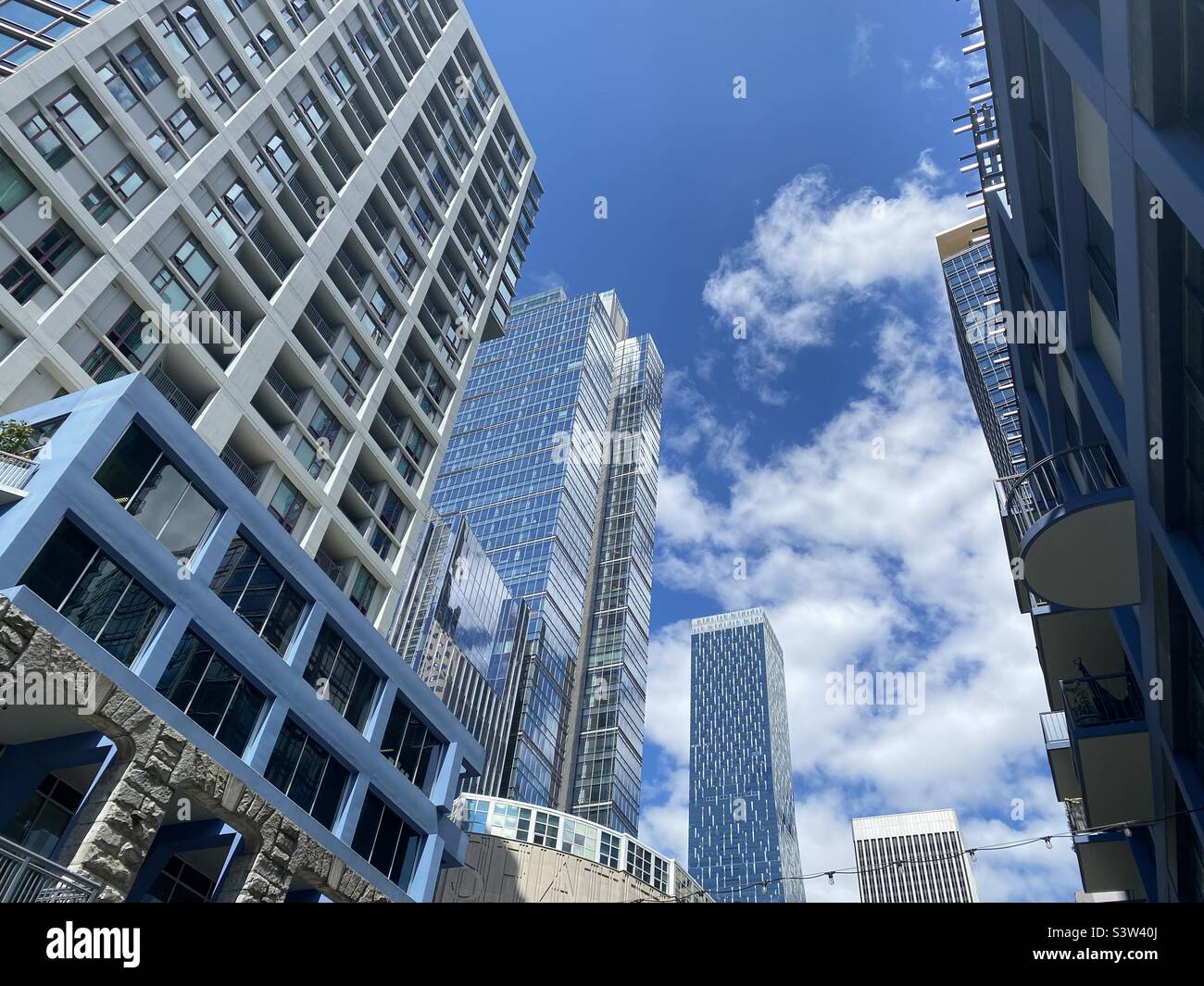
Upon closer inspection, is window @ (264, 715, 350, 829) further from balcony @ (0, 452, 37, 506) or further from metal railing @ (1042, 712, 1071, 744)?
metal railing @ (1042, 712, 1071, 744)

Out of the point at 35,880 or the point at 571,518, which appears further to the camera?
the point at 571,518

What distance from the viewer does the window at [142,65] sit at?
90.4 ft

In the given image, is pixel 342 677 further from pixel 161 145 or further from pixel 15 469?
pixel 161 145

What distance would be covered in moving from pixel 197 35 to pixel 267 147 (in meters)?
4.36

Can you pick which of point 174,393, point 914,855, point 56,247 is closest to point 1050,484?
point 174,393

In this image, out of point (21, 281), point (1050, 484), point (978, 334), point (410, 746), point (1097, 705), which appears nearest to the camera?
point (1050, 484)

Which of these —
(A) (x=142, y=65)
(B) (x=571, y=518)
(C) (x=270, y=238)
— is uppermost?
(B) (x=571, y=518)

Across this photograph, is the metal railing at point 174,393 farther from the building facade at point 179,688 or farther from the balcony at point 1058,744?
the balcony at point 1058,744

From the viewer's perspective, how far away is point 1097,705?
54.3ft

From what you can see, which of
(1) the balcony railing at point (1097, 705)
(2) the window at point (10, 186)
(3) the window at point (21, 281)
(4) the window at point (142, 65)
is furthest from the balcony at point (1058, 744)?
(4) the window at point (142, 65)

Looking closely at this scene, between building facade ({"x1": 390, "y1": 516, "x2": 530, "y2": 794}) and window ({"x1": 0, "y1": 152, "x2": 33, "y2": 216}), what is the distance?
6067cm

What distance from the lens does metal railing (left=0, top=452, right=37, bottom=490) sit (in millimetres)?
16906

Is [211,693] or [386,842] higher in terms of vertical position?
[211,693]

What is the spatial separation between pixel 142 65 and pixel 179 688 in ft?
71.8
